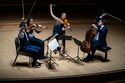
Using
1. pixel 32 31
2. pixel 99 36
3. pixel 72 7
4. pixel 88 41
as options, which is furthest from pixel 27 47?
pixel 72 7

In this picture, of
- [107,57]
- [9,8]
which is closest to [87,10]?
[9,8]

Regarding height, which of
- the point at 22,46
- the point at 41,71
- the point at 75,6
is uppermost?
the point at 75,6

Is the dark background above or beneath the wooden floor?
above

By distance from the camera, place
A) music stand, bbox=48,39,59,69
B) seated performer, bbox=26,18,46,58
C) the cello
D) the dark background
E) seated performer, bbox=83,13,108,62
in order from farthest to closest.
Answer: the dark background < seated performer, bbox=83,13,108,62 < the cello < seated performer, bbox=26,18,46,58 < music stand, bbox=48,39,59,69

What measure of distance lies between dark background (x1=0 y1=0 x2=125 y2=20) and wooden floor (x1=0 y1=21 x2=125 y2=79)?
1344 mm

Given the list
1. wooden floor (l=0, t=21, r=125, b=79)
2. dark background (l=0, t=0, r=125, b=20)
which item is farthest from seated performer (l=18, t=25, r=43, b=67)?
dark background (l=0, t=0, r=125, b=20)

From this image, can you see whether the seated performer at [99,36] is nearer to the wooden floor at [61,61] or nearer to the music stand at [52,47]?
the wooden floor at [61,61]

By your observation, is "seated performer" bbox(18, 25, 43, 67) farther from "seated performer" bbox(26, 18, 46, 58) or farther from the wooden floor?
the wooden floor

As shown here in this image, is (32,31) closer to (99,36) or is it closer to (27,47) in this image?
(27,47)

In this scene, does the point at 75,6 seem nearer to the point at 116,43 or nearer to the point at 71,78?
the point at 116,43

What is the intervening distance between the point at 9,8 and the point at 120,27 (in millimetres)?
4179

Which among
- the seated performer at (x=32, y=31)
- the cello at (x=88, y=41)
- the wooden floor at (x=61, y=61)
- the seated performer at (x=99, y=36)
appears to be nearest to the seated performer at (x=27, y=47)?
the seated performer at (x=32, y=31)

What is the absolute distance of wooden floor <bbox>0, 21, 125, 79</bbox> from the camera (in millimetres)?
7559

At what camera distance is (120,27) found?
37.8 ft
